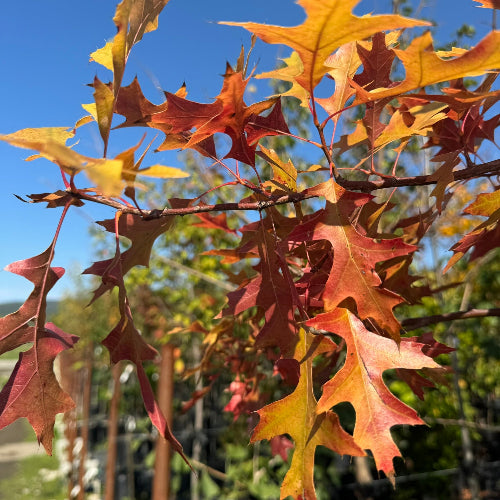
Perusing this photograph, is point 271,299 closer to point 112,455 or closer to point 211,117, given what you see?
point 211,117

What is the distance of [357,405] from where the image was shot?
1.63ft

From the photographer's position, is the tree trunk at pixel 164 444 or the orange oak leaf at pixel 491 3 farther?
the tree trunk at pixel 164 444

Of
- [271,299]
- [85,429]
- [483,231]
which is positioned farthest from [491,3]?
[85,429]

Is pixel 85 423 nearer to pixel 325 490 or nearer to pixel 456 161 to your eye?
pixel 325 490

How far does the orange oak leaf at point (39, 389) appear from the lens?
584mm

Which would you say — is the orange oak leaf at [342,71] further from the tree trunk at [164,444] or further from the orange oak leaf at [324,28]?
the tree trunk at [164,444]

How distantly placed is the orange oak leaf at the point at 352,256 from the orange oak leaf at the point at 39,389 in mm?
362

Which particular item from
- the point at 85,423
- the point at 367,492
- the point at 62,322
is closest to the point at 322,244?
the point at 367,492

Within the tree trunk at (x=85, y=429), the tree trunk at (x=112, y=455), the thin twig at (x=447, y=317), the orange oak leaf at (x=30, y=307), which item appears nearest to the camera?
the orange oak leaf at (x=30, y=307)

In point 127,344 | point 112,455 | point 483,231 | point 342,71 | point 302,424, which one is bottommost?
point 112,455

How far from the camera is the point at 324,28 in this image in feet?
1.49

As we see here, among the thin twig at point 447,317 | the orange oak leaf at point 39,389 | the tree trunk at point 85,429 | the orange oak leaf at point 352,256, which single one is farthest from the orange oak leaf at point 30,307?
the tree trunk at point 85,429

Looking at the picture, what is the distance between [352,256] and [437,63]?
0.72ft

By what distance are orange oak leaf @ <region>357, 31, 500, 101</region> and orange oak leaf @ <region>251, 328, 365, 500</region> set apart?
0.31m
